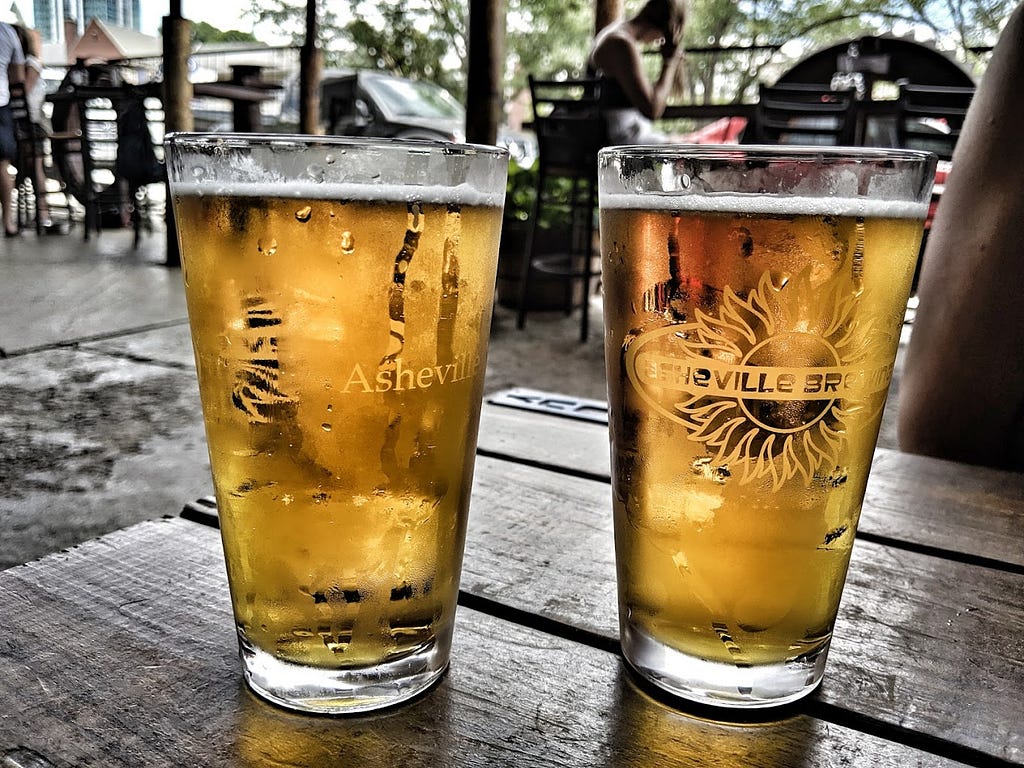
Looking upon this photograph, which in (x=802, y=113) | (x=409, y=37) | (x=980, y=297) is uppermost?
(x=409, y=37)

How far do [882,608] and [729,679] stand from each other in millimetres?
196

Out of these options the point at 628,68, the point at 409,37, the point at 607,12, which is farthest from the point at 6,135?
the point at 409,37

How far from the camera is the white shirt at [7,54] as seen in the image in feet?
21.0

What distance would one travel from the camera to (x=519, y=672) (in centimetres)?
50

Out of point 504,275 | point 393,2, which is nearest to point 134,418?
point 504,275

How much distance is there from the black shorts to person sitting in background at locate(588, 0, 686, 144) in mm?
4627

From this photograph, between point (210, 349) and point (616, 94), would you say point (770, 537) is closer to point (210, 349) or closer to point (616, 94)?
point (210, 349)

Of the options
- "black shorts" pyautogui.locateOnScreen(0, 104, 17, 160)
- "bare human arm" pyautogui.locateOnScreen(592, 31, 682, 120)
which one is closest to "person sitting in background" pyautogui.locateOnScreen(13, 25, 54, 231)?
"black shorts" pyautogui.locateOnScreen(0, 104, 17, 160)

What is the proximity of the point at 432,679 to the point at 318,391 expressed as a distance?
18cm

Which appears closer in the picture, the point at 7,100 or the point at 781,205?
the point at 781,205

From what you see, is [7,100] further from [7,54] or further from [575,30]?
[575,30]

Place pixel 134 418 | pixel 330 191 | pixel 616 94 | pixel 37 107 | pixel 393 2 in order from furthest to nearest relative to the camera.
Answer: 1. pixel 393 2
2. pixel 37 107
3. pixel 616 94
4. pixel 134 418
5. pixel 330 191

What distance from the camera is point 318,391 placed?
422 mm

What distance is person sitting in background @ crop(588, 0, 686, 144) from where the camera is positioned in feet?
13.4
